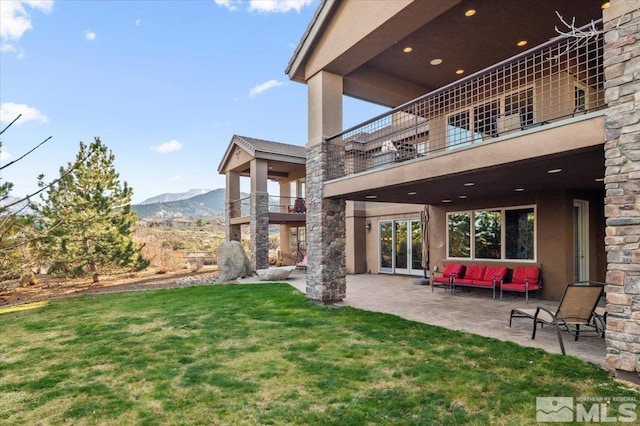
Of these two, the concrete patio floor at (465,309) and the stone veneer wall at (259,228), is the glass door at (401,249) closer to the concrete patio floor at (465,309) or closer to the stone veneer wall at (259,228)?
the concrete patio floor at (465,309)

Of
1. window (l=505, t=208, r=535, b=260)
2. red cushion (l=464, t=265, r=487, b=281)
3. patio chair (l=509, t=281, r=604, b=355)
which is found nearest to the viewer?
patio chair (l=509, t=281, r=604, b=355)

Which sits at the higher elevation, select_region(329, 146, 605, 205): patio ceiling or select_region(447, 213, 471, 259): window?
select_region(329, 146, 605, 205): patio ceiling

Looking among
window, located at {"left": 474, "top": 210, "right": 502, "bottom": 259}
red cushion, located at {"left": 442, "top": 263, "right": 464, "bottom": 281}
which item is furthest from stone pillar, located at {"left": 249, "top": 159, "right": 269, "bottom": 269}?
window, located at {"left": 474, "top": 210, "right": 502, "bottom": 259}

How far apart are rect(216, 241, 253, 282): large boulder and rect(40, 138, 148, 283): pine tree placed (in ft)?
12.6

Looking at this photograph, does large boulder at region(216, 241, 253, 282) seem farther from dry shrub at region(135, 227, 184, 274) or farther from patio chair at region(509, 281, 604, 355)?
patio chair at region(509, 281, 604, 355)

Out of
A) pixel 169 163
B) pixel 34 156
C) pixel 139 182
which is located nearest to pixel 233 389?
pixel 34 156

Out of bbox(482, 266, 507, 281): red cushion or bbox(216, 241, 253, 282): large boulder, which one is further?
bbox(216, 241, 253, 282): large boulder

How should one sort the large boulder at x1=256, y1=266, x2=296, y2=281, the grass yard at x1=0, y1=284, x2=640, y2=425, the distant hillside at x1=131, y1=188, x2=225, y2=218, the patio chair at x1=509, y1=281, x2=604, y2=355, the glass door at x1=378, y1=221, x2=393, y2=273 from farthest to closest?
the distant hillside at x1=131, y1=188, x2=225, y2=218 < the glass door at x1=378, y1=221, x2=393, y2=273 < the large boulder at x1=256, y1=266, x2=296, y2=281 < the patio chair at x1=509, y1=281, x2=604, y2=355 < the grass yard at x1=0, y1=284, x2=640, y2=425

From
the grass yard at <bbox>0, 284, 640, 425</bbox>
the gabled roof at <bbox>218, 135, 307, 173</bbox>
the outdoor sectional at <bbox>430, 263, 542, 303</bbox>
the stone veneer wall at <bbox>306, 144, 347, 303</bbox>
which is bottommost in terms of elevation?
the grass yard at <bbox>0, 284, 640, 425</bbox>

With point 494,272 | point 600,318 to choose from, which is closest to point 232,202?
point 494,272

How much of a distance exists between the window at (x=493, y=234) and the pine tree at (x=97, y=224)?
41.2 feet

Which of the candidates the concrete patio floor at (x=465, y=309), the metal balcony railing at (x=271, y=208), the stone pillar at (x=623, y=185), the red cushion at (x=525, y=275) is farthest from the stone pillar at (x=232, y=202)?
the stone pillar at (x=623, y=185)

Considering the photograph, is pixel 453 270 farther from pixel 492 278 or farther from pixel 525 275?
pixel 525 275

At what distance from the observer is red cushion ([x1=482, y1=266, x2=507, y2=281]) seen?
Result: 10.4 m
